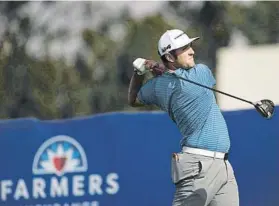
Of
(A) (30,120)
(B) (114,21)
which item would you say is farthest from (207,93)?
(B) (114,21)

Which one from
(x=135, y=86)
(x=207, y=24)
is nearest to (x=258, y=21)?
(x=207, y=24)

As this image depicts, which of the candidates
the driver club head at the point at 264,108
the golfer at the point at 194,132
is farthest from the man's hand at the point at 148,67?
the driver club head at the point at 264,108

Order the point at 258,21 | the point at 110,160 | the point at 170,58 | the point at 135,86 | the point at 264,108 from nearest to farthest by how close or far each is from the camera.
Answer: the point at 170,58
the point at 264,108
the point at 135,86
the point at 110,160
the point at 258,21

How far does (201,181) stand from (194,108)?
469 mm

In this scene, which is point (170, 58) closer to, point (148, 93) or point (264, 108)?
point (148, 93)

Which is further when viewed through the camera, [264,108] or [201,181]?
[264,108]

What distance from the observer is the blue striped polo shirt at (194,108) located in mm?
5730

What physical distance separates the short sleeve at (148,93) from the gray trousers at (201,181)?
45 centimetres

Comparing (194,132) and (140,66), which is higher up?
(140,66)

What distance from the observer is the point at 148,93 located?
5.99 metres

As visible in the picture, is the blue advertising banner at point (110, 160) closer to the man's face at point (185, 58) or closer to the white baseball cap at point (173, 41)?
the man's face at point (185, 58)

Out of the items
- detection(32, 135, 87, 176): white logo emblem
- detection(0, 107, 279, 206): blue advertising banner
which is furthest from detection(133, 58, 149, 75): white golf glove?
detection(32, 135, 87, 176): white logo emblem

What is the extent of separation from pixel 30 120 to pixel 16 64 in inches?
929

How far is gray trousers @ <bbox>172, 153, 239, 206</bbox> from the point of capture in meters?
5.72
